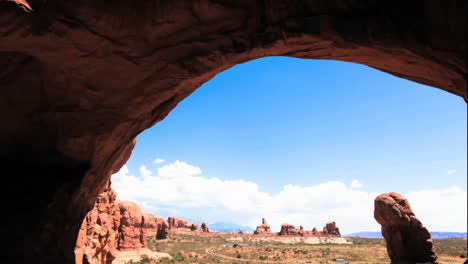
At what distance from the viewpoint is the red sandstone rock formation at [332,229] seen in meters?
86.0

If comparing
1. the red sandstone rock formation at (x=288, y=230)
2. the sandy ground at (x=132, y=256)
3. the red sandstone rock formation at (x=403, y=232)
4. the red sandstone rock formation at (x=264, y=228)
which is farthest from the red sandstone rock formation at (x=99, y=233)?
the red sandstone rock formation at (x=264, y=228)

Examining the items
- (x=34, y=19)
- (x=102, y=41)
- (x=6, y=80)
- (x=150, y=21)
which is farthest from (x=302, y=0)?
(x=6, y=80)

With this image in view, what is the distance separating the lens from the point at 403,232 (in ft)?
64.2

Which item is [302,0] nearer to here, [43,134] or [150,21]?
[150,21]

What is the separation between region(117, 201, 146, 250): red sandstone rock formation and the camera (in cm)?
3067

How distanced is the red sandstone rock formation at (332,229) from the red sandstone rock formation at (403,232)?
72140mm

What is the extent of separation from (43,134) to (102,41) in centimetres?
438

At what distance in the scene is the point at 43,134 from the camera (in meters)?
8.59

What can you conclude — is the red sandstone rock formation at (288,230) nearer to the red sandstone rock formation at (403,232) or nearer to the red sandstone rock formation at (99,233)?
the red sandstone rock formation at (403,232)

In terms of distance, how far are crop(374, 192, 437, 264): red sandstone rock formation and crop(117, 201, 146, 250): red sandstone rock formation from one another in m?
25.0

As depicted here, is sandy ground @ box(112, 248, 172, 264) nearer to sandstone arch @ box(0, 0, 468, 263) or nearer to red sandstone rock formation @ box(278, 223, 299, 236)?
sandstone arch @ box(0, 0, 468, 263)

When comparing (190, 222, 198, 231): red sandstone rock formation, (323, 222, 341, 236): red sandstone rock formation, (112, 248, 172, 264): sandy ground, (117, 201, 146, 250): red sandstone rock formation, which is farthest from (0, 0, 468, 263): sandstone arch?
(323, 222, 341, 236): red sandstone rock formation

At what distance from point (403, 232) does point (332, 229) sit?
7353 centimetres

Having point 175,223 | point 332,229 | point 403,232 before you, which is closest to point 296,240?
point 332,229
